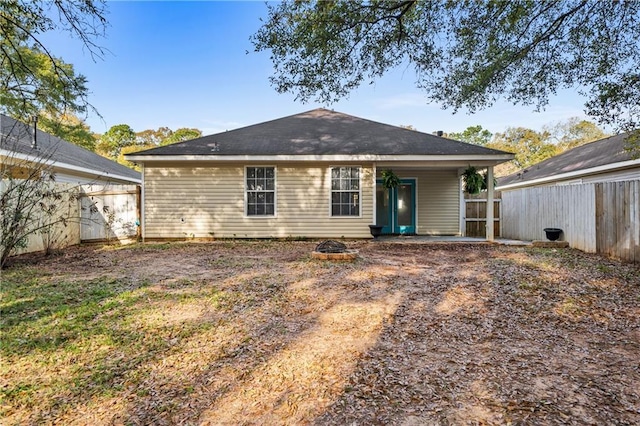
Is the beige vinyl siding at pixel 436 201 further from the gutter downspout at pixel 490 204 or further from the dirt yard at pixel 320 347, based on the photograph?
the dirt yard at pixel 320 347

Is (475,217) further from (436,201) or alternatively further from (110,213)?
(110,213)

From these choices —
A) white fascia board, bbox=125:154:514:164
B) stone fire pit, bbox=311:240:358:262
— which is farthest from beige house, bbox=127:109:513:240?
stone fire pit, bbox=311:240:358:262

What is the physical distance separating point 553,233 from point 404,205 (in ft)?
15.2

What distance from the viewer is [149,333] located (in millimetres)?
3404

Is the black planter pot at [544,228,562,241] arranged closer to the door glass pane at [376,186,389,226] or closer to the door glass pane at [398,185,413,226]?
the door glass pane at [398,185,413,226]

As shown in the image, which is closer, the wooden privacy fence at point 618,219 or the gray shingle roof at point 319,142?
the wooden privacy fence at point 618,219

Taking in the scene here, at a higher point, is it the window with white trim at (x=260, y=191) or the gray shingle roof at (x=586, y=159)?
the gray shingle roof at (x=586, y=159)

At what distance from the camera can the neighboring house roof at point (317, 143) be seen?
10.3 m

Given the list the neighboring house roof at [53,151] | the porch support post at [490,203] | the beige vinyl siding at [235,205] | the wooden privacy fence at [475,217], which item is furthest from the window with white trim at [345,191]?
the neighboring house roof at [53,151]

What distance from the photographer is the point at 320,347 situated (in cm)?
314

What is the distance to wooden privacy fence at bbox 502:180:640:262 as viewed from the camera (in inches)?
278

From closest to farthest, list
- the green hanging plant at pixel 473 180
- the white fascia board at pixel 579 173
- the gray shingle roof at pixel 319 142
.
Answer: the white fascia board at pixel 579 173
the green hanging plant at pixel 473 180
the gray shingle roof at pixel 319 142

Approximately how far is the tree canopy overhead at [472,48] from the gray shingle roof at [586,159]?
4356 mm

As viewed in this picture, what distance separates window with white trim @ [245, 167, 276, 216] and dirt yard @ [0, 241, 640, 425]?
4.94 m
